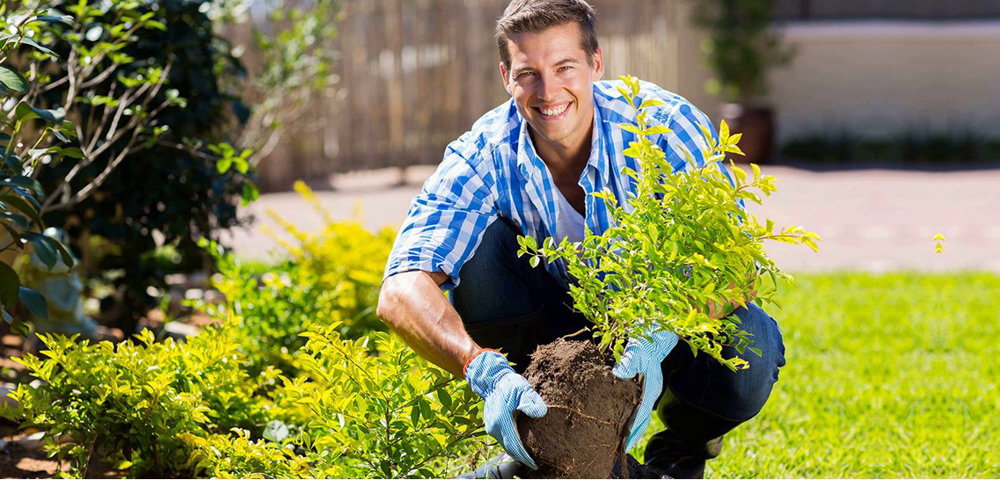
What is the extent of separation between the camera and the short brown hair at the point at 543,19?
2404mm

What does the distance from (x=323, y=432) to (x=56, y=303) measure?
64.0 inches

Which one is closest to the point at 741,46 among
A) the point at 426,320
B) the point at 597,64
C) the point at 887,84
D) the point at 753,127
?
the point at 753,127

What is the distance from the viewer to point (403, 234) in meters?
2.41

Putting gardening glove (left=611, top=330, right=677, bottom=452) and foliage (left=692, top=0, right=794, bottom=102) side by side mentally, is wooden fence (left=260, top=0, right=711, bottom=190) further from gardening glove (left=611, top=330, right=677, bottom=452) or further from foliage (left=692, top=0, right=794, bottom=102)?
gardening glove (left=611, top=330, right=677, bottom=452)

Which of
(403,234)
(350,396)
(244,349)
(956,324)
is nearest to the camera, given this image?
(350,396)

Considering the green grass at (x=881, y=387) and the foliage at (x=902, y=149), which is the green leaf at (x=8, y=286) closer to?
the green grass at (x=881, y=387)

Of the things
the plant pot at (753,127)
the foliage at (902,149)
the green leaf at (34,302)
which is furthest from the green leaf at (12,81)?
the foliage at (902,149)

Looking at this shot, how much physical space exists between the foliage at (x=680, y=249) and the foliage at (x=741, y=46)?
9.04 metres

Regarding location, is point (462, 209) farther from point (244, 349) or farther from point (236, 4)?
point (236, 4)

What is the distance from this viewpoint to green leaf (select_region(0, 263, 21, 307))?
213 cm

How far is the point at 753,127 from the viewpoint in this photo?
1064cm

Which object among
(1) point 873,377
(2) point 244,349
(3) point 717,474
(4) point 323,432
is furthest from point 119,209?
(1) point 873,377

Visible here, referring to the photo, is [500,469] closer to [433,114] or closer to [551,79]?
[551,79]

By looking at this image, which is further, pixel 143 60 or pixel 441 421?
pixel 143 60
